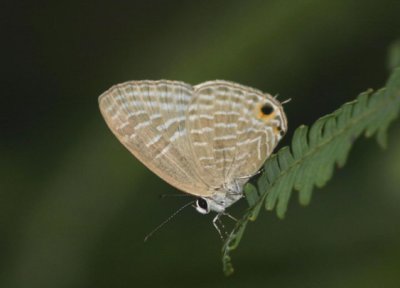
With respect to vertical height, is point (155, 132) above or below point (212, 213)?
above

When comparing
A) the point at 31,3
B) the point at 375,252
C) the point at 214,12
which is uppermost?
the point at 31,3

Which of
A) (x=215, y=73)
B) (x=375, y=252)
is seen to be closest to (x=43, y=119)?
(x=215, y=73)

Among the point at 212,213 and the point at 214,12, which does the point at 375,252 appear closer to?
the point at 212,213

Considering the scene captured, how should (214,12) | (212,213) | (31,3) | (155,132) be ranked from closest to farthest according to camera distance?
1. (155,132)
2. (212,213)
3. (214,12)
4. (31,3)

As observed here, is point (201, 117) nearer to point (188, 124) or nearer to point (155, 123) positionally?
point (188, 124)

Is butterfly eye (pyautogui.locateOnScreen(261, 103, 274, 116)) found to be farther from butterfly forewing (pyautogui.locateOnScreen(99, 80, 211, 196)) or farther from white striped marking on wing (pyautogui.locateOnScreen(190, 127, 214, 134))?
butterfly forewing (pyautogui.locateOnScreen(99, 80, 211, 196))

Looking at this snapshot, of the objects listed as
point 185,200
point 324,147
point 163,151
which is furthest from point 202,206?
point 324,147

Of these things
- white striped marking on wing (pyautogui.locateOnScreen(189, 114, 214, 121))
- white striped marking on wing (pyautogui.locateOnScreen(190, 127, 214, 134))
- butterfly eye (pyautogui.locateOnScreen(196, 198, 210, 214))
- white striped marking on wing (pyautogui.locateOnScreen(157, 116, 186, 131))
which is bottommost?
butterfly eye (pyautogui.locateOnScreen(196, 198, 210, 214))

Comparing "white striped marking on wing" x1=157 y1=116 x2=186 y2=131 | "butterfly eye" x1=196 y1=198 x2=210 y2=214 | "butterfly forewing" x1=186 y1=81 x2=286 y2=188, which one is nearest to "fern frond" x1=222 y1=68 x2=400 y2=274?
"butterfly forewing" x1=186 y1=81 x2=286 y2=188
